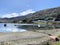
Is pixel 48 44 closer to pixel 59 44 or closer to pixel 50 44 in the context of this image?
pixel 50 44

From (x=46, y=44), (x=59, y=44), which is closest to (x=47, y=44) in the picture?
(x=46, y=44)

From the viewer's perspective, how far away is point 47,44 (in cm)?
1656

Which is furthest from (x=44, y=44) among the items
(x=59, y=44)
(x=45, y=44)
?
(x=59, y=44)

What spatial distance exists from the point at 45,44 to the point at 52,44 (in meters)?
0.85

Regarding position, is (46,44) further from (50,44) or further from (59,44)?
(59,44)

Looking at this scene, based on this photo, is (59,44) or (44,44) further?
(44,44)

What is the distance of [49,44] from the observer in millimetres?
16281

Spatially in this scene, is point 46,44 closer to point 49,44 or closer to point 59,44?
point 49,44

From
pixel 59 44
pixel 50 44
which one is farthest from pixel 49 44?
pixel 59 44

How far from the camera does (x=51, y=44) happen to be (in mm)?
16094

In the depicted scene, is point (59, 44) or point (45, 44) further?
point (45, 44)

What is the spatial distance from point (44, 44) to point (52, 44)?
37.4 inches

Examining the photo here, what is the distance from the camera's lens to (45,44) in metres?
16.7

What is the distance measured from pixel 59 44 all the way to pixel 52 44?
83cm
